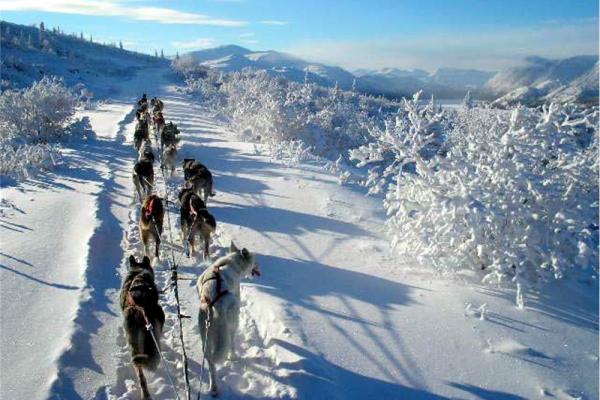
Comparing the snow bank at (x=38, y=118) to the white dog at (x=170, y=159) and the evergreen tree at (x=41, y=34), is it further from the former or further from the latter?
the evergreen tree at (x=41, y=34)

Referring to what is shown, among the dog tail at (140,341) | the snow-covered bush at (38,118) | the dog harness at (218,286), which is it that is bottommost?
the dog tail at (140,341)

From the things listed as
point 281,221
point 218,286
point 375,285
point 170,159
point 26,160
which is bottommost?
point 375,285

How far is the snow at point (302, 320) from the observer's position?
4.00 meters

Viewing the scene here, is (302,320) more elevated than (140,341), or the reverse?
(140,341)

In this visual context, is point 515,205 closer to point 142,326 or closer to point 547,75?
point 142,326

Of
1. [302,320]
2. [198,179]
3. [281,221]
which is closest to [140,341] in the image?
[302,320]

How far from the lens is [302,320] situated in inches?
195

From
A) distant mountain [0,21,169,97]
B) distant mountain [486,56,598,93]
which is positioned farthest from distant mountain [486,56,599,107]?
Answer: distant mountain [0,21,169,97]

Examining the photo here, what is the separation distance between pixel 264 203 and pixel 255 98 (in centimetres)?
1667

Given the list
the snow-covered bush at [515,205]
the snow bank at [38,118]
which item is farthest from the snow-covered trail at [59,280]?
the snow bank at [38,118]

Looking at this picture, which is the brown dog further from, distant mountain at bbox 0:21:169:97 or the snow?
distant mountain at bbox 0:21:169:97

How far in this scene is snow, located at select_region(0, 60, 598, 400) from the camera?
400cm

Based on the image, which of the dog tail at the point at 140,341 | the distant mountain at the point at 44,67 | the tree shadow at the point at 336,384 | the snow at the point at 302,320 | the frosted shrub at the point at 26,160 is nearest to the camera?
the dog tail at the point at 140,341

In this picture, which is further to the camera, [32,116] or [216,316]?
[32,116]
